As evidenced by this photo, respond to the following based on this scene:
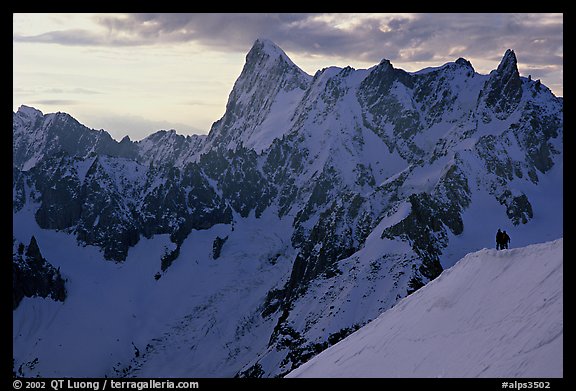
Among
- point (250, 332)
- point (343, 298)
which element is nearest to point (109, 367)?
point (250, 332)

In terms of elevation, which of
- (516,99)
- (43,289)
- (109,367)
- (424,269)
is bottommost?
(109,367)

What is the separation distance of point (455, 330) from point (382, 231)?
90991mm

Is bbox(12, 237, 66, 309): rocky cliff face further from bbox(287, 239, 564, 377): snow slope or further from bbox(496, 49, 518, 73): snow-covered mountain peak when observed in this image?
bbox(287, 239, 564, 377): snow slope

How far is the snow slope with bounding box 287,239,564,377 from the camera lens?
17859 mm

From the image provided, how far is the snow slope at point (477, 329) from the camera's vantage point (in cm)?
1786

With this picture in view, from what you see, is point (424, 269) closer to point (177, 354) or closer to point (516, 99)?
point (177, 354)

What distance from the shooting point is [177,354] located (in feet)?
467

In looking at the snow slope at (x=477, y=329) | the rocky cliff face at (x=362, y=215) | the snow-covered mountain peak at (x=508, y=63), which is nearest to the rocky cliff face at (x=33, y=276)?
the rocky cliff face at (x=362, y=215)

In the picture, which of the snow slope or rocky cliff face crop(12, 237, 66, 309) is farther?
rocky cliff face crop(12, 237, 66, 309)

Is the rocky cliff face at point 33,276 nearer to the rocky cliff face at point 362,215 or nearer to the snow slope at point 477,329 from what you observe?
the rocky cliff face at point 362,215

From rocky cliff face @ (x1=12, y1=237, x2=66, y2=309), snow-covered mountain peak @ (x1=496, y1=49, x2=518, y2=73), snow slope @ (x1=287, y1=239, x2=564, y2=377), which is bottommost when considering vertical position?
rocky cliff face @ (x1=12, y1=237, x2=66, y2=309)

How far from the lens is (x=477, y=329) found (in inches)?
834

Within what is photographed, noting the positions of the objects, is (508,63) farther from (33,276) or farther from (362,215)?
(33,276)

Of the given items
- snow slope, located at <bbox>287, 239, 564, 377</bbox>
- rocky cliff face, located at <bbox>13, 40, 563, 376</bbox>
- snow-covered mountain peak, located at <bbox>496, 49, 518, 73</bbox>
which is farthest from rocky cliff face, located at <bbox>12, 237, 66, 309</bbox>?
snow slope, located at <bbox>287, 239, 564, 377</bbox>
